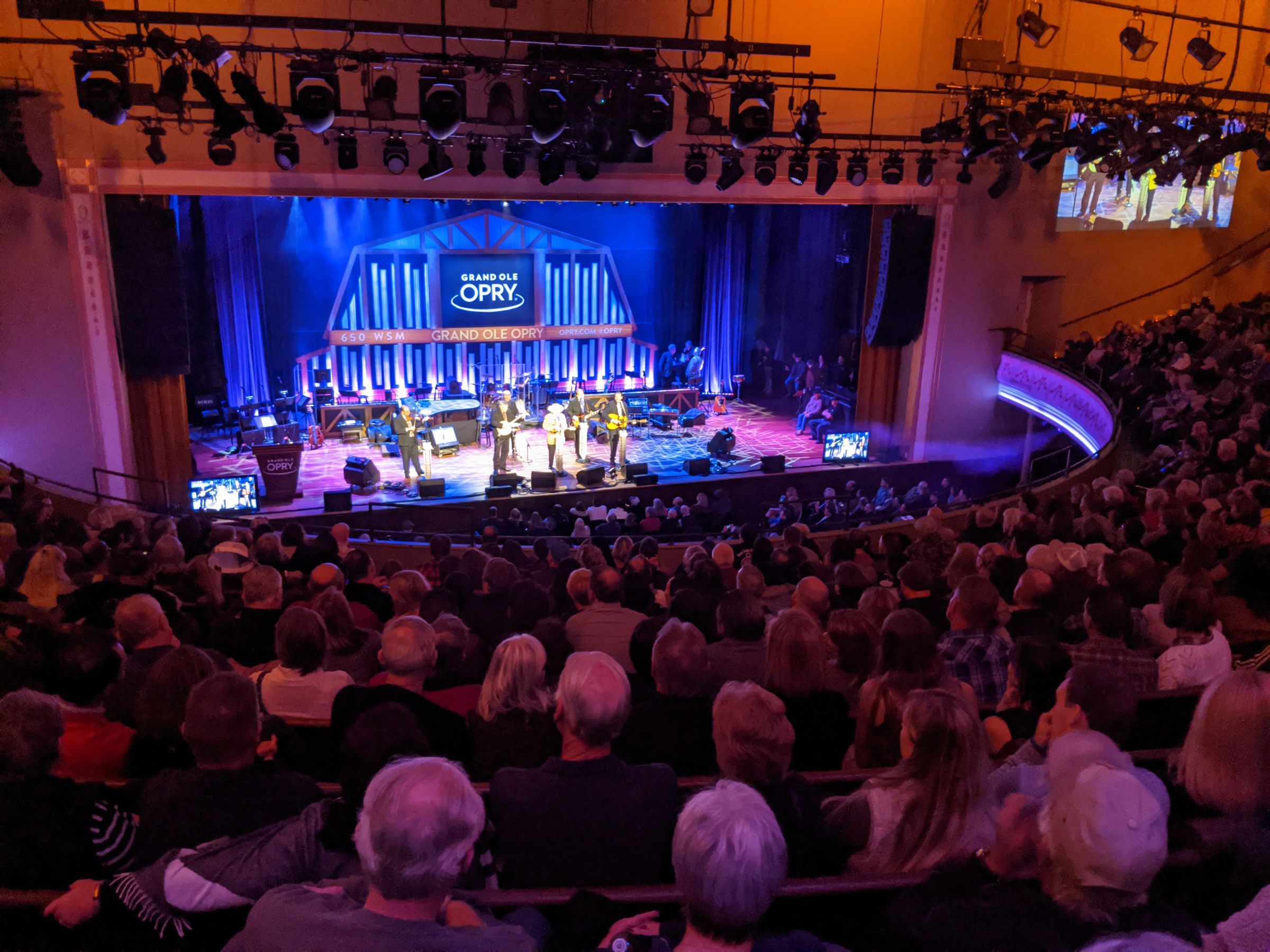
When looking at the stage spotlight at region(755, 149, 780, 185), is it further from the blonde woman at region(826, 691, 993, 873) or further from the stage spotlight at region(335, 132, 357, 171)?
the blonde woman at region(826, 691, 993, 873)

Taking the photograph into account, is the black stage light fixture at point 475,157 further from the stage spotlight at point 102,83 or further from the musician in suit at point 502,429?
the musician in suit at point 502,429

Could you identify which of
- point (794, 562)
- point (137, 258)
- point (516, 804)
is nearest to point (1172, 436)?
point (794, 562)

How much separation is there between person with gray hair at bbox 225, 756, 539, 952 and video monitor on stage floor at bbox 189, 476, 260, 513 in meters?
9.65

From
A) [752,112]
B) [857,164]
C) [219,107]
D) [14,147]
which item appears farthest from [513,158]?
[14,147]

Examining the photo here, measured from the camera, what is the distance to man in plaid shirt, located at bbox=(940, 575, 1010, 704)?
3.64m

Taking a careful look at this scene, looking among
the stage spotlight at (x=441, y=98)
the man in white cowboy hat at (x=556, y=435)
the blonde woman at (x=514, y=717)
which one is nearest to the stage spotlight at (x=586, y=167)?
the stage spotlight at (x=441, y=98)

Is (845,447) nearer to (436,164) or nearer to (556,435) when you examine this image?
(556,435)

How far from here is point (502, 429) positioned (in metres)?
12.6

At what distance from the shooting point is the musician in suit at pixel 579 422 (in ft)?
43.5

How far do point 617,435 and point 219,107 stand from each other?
7.23 m

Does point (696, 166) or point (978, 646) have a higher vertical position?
point (696, 166)

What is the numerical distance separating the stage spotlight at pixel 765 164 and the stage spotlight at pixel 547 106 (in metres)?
3.51

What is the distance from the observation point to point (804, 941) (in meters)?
1.74

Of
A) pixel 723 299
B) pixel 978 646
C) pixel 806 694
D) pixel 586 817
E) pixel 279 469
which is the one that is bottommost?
pixel 279 469
